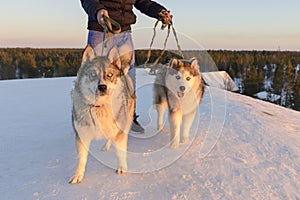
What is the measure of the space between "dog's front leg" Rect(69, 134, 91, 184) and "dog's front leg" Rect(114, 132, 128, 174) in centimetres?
28

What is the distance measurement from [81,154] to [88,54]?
93cm

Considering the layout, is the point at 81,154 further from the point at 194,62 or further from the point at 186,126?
the point at 194,62

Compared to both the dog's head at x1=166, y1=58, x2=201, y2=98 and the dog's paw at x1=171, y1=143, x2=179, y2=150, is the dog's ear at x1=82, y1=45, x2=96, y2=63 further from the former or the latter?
the dog's paw at x1=171, y1=143, x2=179, y2=150

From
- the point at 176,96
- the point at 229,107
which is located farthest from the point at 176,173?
the point at 229,107

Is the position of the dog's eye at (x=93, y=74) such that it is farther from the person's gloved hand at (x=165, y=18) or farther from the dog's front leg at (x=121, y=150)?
the person's gloved hand at (x=165, y=18)

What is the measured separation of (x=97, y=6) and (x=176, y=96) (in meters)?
1.51

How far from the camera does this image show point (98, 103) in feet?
7.74

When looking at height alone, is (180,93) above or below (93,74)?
below

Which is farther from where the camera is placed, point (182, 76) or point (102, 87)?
point (182, 76)

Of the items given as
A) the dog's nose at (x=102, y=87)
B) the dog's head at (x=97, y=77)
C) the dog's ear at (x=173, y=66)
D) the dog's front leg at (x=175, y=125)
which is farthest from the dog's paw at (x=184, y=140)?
the dog's nose at (x=102, y=87)

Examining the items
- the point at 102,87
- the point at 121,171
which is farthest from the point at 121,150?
the point at 102,87

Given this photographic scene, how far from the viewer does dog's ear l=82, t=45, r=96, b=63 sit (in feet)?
7.88

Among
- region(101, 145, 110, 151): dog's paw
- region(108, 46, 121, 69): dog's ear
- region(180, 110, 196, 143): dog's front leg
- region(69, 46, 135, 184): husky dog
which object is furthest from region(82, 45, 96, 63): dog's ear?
region(180, 110, 196, 143): dog's front leg

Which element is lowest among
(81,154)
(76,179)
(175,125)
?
(76,179)
